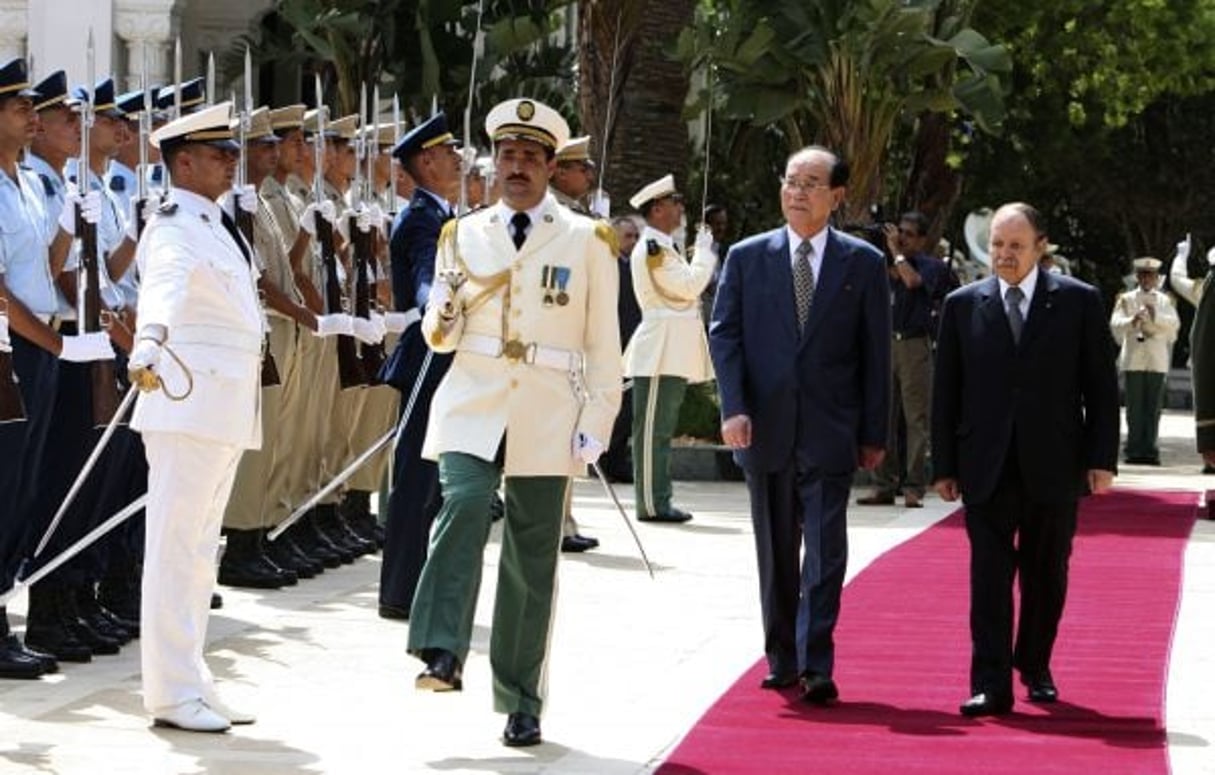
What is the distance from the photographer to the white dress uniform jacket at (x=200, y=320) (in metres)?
9.73

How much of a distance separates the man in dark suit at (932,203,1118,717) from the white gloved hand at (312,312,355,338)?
169 inches

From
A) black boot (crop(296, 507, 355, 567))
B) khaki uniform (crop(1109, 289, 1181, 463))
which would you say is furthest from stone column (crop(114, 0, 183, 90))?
black boot (crop(296, 507, 355, 567))

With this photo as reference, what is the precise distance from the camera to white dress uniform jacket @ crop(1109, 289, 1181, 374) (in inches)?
1126

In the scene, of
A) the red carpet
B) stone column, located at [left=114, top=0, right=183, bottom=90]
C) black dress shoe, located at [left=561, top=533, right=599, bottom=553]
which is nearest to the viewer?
the red carpet

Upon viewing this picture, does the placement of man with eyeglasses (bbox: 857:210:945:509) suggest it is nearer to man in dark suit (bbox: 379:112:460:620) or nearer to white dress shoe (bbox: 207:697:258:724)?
man in dark suit (bbox: 379:112:460:620)

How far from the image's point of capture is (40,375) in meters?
11.1

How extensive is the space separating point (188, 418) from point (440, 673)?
1.23 meters

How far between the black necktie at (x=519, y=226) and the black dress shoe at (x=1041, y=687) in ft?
8.04

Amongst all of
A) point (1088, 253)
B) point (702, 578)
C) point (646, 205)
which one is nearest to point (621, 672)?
point (702, 578)

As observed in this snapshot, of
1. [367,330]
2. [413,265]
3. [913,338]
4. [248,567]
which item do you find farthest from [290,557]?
[913,338]

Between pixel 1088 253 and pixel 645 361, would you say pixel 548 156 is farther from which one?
pixel 1088 253

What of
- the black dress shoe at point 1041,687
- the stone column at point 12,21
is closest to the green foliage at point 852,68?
the stone column at point 12,21

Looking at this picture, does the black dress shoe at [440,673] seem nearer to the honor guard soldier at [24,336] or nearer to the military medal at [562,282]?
the military medal at [562,282]

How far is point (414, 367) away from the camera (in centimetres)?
1282
